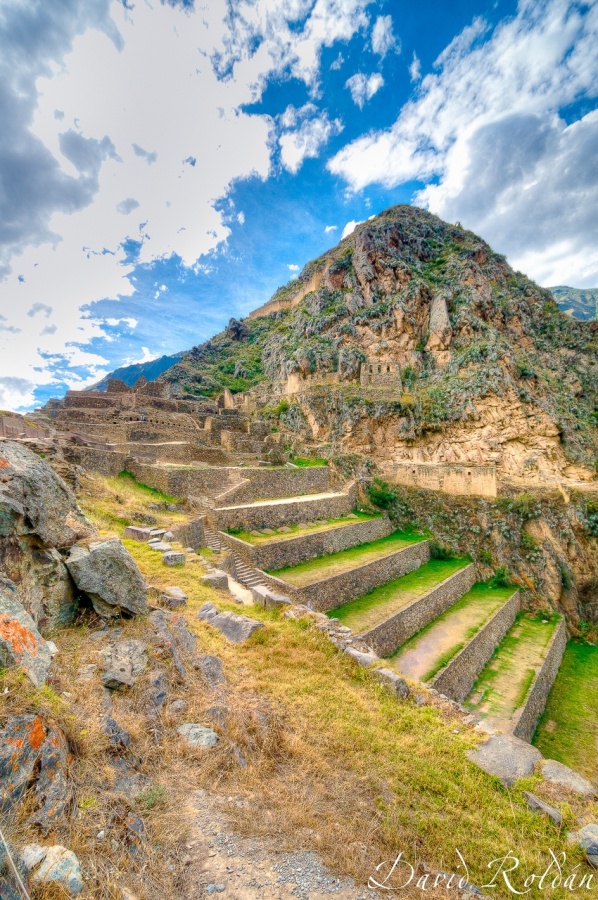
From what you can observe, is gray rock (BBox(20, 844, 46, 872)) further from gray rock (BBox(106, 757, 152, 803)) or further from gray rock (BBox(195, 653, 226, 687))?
gray rock (BBox(195, 653, 226, 687))

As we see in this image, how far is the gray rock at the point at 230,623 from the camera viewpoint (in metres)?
6.26

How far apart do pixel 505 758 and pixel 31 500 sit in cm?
705

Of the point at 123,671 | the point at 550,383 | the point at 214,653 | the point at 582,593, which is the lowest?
the point at 582,593

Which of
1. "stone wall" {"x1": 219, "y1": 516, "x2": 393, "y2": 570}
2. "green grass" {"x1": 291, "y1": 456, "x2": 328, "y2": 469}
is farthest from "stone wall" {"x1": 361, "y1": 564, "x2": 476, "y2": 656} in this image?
"green grass" {"x1": 291, "y1": 456, "x2": 328, "y2": 469}

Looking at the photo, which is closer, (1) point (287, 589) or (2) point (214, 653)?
(2) point (214, 653)

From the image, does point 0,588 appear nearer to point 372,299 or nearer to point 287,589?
point 287,589

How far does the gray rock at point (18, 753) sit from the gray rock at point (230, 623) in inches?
153

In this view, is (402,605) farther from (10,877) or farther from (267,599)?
(10,877)

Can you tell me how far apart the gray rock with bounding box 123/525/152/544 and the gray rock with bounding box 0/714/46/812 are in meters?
7.25

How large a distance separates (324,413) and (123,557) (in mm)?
24564

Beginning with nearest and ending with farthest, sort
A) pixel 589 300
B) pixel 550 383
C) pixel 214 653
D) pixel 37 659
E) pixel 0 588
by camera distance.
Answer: pixel 37 659 → pixel 0 588 → pixel 214 653 → pixel 550 383 → pixel 589 300

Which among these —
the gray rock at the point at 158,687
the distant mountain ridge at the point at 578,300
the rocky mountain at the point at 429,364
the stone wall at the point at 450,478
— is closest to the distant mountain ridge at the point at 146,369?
the rocky mountain at the point at 429,364

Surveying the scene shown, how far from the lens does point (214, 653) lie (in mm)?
5473

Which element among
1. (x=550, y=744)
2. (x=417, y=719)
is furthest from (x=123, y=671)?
(x=550, y=744)
